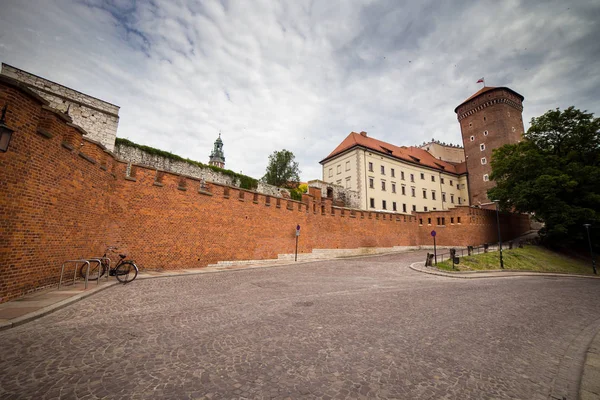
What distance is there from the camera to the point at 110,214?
34.3 ft

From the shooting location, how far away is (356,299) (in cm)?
754

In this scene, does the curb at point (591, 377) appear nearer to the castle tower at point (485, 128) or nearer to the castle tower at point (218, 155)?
the castle tower at point (485, 128)

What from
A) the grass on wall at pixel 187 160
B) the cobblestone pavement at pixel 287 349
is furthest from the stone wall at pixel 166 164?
the cobblestone pavement at pixel 287 349

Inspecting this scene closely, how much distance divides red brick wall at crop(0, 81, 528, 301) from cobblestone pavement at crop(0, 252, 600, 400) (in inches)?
83.3

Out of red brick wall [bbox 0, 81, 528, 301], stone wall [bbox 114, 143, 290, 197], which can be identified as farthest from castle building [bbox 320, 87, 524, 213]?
stone wall [bbox 114, 143, 290, 197]

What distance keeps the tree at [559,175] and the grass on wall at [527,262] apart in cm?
287

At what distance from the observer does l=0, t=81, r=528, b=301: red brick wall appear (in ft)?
19.0

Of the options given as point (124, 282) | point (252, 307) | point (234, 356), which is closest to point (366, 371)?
point (234, 356)

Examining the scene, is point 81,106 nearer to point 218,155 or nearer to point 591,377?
point 591,377

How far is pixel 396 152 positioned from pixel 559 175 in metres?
22.8

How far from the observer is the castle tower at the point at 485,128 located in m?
42.9

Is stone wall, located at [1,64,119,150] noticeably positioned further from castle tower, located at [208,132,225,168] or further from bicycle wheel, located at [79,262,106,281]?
castle tower, located at [208,132,225,168]

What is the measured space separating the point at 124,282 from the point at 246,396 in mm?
8296

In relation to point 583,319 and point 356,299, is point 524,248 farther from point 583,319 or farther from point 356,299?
point 356,299
